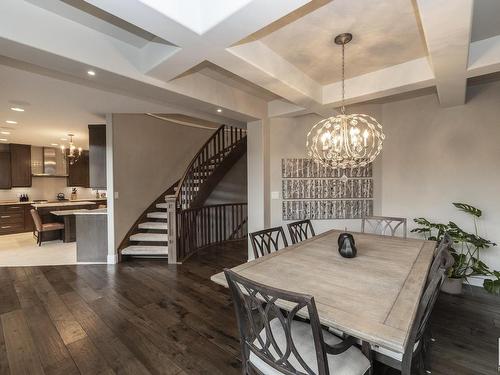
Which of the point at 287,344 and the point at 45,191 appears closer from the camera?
the point at 287,344

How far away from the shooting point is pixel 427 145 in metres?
3.84

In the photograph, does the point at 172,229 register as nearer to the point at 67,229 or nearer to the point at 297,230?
the point at 297,230

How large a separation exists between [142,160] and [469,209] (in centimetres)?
557

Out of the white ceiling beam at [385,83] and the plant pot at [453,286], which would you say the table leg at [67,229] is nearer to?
the white ceiling beam at [385,83]

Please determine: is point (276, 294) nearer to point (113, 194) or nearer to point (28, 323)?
point (28, 323)

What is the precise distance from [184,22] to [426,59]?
255 cm

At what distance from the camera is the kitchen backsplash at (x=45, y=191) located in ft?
24.2

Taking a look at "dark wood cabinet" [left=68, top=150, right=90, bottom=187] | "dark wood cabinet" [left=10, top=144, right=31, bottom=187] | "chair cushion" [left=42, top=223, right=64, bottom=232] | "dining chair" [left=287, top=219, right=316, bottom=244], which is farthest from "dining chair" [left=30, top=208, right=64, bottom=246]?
"dining chair" [left=287, top=219, right=316, bottom=244]

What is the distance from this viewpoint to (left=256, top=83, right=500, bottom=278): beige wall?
11.1ft

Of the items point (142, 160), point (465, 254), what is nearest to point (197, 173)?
point (142, 160)

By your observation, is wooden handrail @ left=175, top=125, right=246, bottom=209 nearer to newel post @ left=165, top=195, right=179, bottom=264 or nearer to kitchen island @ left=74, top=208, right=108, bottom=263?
newel post @ left=165, top=195, right=179, bottom=264

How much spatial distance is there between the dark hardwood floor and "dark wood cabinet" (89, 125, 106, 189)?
5.69 feet

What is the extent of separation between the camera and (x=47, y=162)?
25.8 ft

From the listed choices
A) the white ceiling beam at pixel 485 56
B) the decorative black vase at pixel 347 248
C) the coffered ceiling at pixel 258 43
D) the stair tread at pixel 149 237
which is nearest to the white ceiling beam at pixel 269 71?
the coffered ceiling at pixel 258 43
